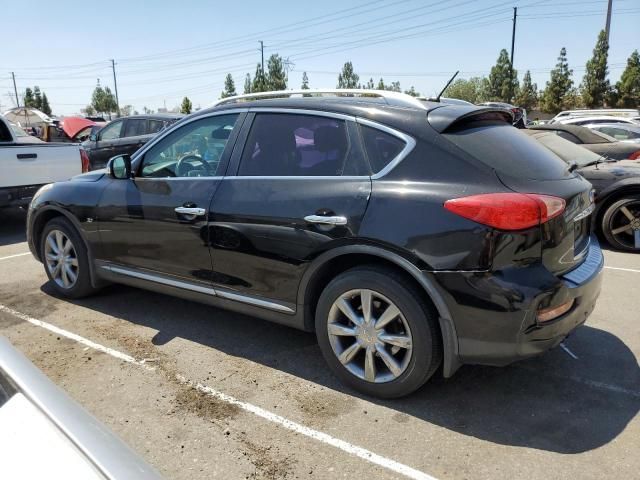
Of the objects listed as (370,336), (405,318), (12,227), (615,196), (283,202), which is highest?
(283,202)

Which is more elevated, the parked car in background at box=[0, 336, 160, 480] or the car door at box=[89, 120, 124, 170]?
the car door at box=[89, 120, 124, 170]

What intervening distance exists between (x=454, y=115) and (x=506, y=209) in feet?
2.36

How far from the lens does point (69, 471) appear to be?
53.9 inches

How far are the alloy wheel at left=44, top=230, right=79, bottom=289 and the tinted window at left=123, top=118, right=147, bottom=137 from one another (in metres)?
7.68

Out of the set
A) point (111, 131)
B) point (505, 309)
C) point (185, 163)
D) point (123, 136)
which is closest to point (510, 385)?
point (505, 309)

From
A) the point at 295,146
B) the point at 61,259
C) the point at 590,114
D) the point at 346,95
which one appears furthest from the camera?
the point at 590,114

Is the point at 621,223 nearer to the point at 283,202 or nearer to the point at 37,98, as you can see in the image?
the point at 283,202

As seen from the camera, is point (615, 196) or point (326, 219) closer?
point (326, 219)

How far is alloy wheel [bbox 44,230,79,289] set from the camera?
16.1ft

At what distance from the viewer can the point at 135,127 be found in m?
12.4

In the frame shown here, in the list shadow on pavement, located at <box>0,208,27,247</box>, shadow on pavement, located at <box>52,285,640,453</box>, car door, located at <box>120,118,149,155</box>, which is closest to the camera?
shadow on pavement, located at <box>52,285,640,453</box>

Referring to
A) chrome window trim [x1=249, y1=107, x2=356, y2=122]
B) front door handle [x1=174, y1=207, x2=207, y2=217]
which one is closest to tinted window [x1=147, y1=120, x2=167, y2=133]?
front door handle [x1=174, y1=207, x2=207, y2=217]

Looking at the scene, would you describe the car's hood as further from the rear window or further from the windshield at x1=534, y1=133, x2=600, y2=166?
the windshield at x1=534, y1=133, x2=600, y2=166

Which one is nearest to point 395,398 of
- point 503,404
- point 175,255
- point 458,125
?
point 503,404
